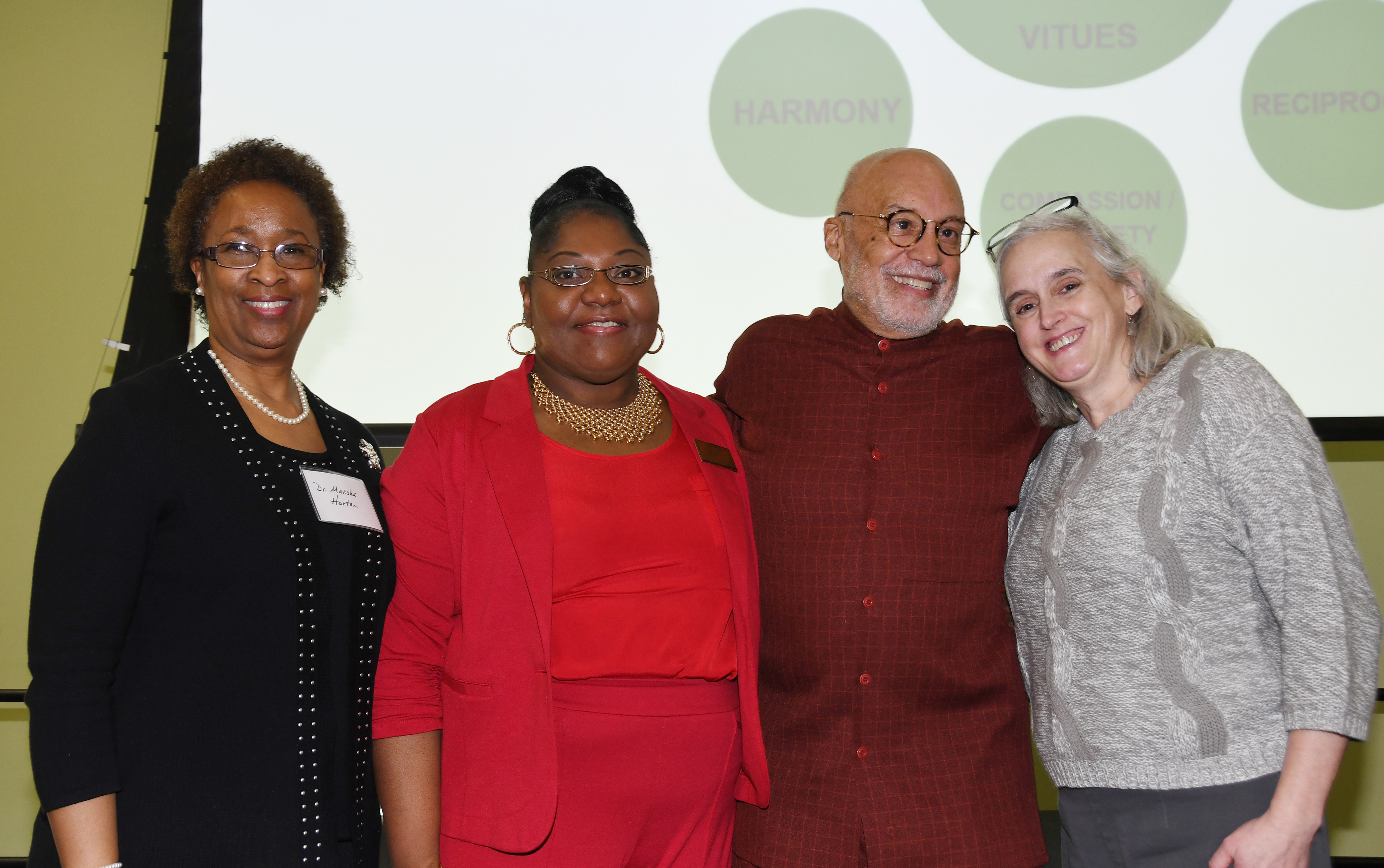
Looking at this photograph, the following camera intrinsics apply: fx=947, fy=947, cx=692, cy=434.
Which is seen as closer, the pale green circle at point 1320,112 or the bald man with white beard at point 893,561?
the bald man with white beard at point 893,561

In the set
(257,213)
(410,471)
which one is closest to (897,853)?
(410,471)

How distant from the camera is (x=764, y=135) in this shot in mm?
2945

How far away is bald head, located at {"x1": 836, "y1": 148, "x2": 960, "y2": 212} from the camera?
2100mm

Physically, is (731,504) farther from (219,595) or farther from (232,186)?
(232,186)

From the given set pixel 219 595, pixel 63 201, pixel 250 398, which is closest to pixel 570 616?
pixel 219 595

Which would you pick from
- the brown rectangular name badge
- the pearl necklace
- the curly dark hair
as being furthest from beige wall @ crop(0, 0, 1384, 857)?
the brown rectangular name badge

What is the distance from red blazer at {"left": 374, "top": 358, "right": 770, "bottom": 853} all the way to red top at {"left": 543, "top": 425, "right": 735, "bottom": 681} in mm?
36

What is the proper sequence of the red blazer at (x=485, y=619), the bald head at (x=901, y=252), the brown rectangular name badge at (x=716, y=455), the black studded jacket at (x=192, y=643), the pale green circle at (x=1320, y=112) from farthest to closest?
the pale green circle at (x=1320, y=112) → the bald head at (x=901, y=252) → the brown rectangular name badge at (x=716, y=455) → the red blazer at (x=485, y=619) → the black studded jacket at (x=192, y=643)

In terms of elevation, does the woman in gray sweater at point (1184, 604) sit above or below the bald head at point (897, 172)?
below

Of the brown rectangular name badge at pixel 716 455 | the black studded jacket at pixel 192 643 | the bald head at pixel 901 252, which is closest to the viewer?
the black studded jacket at pixel 192 643

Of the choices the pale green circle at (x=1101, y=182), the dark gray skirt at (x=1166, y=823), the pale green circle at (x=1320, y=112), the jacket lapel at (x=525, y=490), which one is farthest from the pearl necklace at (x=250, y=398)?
the pale green circle at (x=1320, y=112)

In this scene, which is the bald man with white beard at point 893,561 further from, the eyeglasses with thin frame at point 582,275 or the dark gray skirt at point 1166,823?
the eyeglasses with thin frame at point 582,275

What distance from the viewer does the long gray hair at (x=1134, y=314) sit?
1.83m

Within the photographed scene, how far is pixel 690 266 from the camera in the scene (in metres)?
2.93
